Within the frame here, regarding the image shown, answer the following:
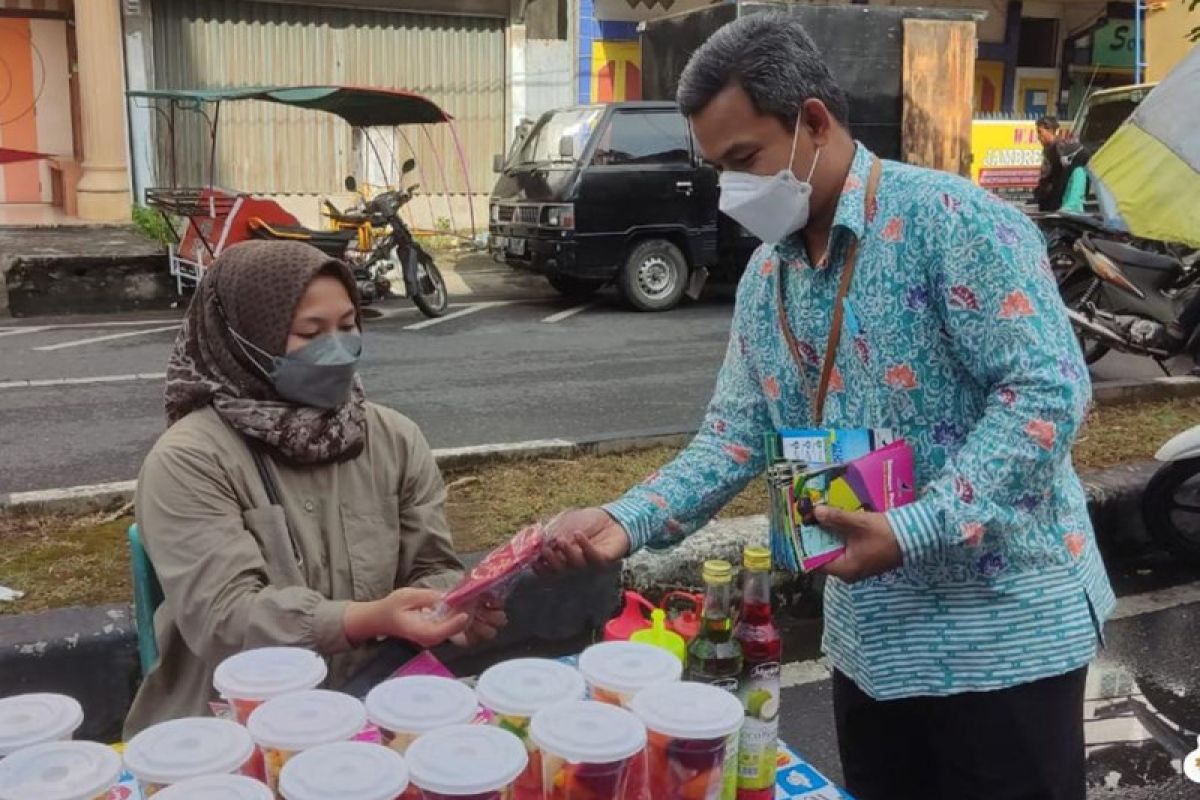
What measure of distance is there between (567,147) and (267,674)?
9530 mm

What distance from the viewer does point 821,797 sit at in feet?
5.87

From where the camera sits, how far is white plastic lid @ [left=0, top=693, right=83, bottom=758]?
57.2 inches

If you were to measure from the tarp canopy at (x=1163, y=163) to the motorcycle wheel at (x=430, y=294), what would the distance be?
669cm

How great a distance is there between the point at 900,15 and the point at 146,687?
1189cm

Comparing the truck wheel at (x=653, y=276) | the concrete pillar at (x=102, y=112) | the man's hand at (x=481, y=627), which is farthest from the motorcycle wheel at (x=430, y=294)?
the man's hand at (x=481, y=627)

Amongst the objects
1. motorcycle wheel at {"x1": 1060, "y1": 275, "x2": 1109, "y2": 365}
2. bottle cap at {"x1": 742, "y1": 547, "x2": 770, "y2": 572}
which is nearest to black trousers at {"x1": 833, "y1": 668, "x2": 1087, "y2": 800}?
bottle cap at {"x1": 742, "y1": 547, "x2": 770, "y2": 572}

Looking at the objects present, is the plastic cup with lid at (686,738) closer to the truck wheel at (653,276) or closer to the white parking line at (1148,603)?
the white parking line at (1148,603)

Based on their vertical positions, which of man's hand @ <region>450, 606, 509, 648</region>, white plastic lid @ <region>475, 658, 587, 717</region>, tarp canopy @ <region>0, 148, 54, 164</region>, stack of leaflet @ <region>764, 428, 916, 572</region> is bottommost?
man's hand @ <region>450, 606, 509, 648</region>

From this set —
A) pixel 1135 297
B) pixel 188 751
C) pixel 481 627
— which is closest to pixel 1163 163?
pixel 1135 297

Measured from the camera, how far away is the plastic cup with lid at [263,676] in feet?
5.16

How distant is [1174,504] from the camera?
487cm

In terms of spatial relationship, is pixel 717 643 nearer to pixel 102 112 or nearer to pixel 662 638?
pixel 662 638

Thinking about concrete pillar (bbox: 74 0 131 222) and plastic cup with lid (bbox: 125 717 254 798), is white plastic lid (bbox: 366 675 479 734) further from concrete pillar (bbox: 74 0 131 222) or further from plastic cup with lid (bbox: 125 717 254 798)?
concrete pillar (bbox: 74 0 131 222)

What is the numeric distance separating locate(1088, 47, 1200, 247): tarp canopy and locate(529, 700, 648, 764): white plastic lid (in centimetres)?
430
